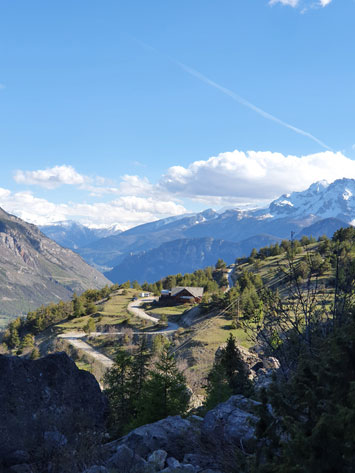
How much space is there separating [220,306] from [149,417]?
190 feet

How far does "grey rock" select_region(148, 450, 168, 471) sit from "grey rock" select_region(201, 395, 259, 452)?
1.72 meters

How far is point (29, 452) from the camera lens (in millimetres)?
14398

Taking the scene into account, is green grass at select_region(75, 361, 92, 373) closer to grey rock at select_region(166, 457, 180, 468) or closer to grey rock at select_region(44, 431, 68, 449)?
grey rock at select_region(44, 431, 68, 449)

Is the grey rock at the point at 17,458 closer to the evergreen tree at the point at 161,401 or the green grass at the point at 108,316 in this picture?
the evergreen tree at the point at 161,401

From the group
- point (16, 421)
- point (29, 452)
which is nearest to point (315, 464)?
point (29, 452)

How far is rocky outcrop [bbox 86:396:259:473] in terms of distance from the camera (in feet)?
33.7

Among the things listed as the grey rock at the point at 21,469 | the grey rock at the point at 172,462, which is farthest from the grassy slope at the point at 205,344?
the grey rock at the point at 21,469

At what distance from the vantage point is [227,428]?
12.7m

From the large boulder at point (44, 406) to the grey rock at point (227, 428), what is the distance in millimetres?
5323

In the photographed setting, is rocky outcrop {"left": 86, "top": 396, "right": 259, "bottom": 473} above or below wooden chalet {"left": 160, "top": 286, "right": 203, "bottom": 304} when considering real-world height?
above

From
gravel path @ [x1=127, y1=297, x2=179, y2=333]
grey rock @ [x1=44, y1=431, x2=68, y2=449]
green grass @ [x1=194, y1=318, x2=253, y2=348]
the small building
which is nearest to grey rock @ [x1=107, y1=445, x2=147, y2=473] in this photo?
grey rock @ [x1=44, y1=431, x2=68, y2=449]

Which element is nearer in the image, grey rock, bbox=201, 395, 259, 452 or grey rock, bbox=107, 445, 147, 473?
grey rock, bbox=201, 395, 259, 452

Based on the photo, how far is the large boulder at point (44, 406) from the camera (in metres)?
14.6

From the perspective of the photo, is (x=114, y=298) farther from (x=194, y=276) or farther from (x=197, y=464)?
(x=197, y=464)
